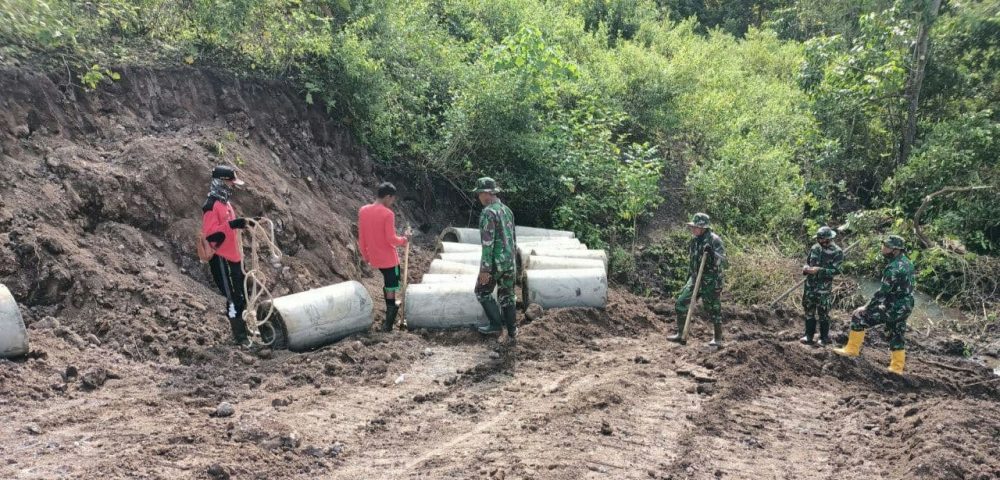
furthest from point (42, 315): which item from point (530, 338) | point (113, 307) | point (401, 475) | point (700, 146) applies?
point (700, 146)

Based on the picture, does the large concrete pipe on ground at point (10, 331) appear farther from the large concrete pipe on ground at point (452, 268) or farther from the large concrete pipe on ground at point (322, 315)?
the large concrete pipe on ground at point (452, 268)

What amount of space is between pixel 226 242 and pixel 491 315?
2.85m

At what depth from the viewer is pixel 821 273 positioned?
9320 millimetres

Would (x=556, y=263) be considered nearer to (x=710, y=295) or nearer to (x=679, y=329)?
(x=679, y=329)

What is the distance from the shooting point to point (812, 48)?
16.6m

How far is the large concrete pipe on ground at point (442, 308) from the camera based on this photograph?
28.3 feet

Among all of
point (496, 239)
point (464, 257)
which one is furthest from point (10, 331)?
point (464, 257)

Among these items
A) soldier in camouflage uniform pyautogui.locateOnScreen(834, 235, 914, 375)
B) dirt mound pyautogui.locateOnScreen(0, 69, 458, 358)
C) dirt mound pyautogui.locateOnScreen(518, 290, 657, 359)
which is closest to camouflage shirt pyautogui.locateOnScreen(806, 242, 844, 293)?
soldier in camouflage uniform pyautogui.locateOnScreen(834, 235, 914, 375)

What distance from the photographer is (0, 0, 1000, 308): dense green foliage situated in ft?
37.6

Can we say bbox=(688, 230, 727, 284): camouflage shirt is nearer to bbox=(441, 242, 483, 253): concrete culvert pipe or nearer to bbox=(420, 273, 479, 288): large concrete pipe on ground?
bbox=(420, 273, 479, 288): large concrete pipe on ground

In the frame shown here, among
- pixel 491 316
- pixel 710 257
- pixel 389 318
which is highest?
pixel 710 257

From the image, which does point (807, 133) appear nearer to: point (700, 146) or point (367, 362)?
point (700, 146)

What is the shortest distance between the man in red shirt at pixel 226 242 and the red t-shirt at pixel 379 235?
139cm

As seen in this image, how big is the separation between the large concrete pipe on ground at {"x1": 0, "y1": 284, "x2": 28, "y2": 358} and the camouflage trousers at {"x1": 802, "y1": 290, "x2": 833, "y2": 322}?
8240 mm
